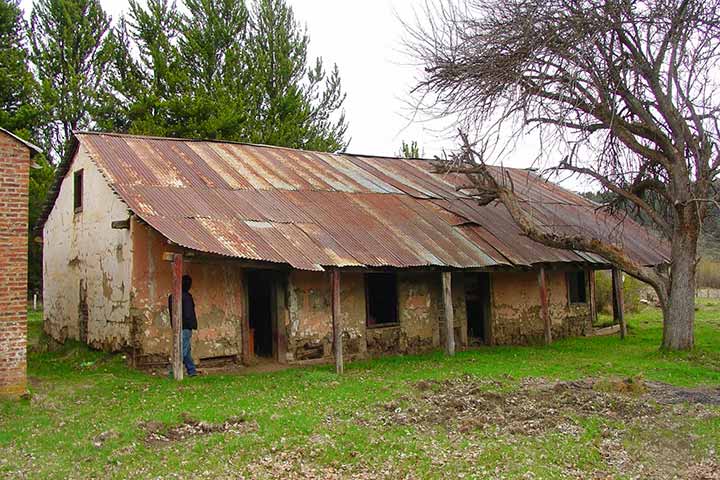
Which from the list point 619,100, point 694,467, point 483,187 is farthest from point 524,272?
point 694,467

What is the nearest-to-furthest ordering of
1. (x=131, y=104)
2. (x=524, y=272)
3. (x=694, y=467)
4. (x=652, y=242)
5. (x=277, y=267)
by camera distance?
(x=694, y=467) → (x=277, y=267) → (x=524, y=272) → (x=652, y=242) → (x=131, y=104)

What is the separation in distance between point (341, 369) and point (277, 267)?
2.21 m

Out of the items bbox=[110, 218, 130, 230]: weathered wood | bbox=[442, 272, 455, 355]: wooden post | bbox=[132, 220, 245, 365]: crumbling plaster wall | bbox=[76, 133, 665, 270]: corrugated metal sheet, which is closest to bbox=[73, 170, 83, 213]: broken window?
bbox=[76, 133, 665, 270]: corrugated metal sheet

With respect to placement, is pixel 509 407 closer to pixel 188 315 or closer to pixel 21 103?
pixel 188 315

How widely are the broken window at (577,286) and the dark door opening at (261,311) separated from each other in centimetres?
922

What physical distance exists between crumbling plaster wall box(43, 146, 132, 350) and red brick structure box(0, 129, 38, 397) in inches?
121

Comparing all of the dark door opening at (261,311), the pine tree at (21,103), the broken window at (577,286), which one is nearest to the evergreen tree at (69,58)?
the pine tree at (21,103)

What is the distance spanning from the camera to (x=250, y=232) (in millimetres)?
12633

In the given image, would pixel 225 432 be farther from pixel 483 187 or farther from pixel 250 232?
pixel 483 187

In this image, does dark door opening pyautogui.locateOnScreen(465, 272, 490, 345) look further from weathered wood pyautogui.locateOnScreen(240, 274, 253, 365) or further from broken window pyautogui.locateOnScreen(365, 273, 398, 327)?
weathered wood pyautogui.locateOnScreen(240, 274, 253, 365)

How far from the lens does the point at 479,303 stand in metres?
17.7

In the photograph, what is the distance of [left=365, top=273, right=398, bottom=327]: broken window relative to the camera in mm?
15484

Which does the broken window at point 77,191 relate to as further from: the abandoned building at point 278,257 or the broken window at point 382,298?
the broken window at point 382,298

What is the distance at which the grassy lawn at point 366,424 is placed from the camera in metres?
7.00
